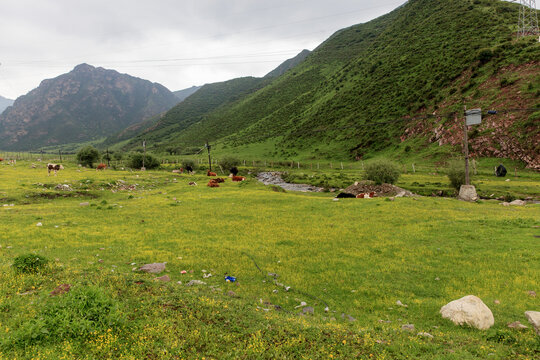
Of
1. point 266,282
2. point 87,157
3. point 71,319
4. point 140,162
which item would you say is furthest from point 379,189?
point 87,157

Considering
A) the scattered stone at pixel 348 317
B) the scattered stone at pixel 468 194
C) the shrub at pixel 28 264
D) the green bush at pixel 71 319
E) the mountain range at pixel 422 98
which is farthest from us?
the mountain range at pixel 422 98

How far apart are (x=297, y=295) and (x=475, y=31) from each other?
364 feet

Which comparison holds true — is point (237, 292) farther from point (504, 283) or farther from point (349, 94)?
point (349, 94)

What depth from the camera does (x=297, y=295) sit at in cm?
924

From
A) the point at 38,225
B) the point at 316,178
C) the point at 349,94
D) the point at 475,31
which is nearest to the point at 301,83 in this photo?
the point at 349,94

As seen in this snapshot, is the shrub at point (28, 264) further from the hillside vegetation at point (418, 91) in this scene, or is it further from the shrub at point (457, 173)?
the shrub at point (457, 173)

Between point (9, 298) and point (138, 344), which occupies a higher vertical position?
point (9, 298)

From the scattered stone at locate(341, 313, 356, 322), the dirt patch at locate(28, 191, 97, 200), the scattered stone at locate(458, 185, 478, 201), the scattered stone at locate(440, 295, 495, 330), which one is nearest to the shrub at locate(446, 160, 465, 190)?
the scattered stone at locate(458, 185, 478, 201)

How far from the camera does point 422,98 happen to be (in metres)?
77.0

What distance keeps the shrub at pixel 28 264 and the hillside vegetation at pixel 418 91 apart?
37221mm

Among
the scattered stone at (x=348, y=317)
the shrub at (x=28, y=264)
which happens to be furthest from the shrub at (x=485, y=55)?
the shrub at (x=28, y=264)

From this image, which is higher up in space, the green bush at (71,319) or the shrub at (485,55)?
the shrub at (485,55)

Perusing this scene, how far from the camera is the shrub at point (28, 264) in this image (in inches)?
317

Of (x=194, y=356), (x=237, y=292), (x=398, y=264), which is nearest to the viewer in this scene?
(x=194, y=356)
